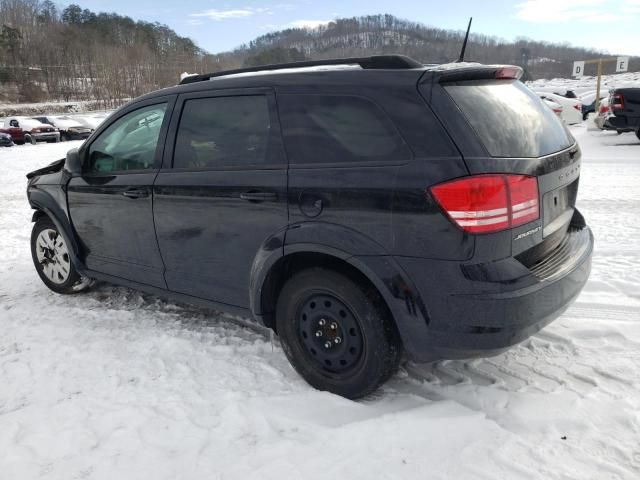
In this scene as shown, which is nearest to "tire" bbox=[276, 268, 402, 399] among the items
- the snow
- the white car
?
the white car

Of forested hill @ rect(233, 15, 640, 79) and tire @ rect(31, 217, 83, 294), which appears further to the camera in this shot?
forested hill @ rect(233, 15, 640, 79)

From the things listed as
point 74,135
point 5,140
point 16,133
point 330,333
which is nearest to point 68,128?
point 74,135

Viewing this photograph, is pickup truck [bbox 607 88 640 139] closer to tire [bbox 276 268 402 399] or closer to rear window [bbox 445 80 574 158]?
rear window [bbox 445 80 574 158]

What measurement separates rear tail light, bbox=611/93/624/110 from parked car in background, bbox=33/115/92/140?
24679 mm

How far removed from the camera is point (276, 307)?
3104 mm

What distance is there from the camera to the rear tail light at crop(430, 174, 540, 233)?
232cm

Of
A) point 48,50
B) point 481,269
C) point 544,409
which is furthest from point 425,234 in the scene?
point 48,50

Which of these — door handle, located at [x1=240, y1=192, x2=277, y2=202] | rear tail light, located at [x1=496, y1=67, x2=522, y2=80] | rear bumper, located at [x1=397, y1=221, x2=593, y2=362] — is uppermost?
rear tail light, located at [x1=496, y1=67, x2=522, y2=80]

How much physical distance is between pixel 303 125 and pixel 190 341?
1743 mm

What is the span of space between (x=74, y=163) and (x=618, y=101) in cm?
1321

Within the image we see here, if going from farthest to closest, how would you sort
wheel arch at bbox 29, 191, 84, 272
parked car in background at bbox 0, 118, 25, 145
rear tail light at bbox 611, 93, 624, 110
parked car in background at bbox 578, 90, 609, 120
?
1. parked car in background at bbox 0, 118, 25, 145
2. parked car in background at bbox 578, 90, 609, 120
3. rear tail light at bbox 611, 93, 624, 110
4. wheel arch at bbox 29, 191, 84, 272

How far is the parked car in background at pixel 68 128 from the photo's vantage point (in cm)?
2766

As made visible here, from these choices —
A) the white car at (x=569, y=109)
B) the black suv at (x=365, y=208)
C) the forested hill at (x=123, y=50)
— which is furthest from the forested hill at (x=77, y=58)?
the black suv at (x=365, y=208)

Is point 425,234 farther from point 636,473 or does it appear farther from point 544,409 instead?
point 636,473
